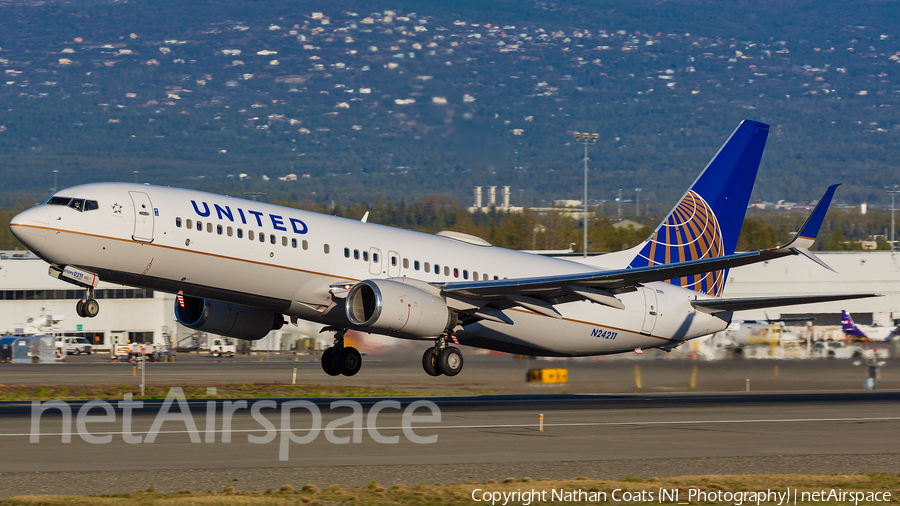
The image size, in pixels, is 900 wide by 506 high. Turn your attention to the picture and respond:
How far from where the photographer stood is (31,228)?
2736cm

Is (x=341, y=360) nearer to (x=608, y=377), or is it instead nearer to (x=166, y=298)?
(x=608, y=377)

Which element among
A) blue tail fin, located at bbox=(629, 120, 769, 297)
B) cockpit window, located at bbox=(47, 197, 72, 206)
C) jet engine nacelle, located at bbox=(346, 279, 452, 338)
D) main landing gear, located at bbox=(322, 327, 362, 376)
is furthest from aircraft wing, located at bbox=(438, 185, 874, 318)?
cockpit window, located at bbox=(47, 197, 72, 206)

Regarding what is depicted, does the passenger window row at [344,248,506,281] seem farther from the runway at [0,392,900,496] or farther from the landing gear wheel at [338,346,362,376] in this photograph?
the runway at [0,392,900,496]

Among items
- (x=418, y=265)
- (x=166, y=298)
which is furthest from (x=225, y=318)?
(x=166, y=298)

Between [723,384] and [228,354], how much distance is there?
166 ft

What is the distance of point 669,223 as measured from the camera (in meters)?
41.8

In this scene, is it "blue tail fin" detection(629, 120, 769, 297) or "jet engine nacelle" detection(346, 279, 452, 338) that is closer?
"jet engine nacelle" detection(346, 279, 452, 338)

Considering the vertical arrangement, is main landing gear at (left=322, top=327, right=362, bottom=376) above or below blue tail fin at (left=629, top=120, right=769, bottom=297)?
below

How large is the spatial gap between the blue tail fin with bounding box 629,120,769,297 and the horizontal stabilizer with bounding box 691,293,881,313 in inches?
75.0

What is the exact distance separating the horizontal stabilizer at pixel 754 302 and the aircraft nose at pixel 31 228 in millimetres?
22950

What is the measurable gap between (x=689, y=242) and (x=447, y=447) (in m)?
20.1

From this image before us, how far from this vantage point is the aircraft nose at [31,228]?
27.3 meters

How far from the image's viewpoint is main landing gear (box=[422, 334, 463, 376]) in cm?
3334

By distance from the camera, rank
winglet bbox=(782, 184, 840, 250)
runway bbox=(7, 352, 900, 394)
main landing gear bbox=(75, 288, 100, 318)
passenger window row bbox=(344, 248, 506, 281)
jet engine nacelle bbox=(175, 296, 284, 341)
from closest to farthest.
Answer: winglet bbox=(782, 184, 840, 250)
main landing gear bbox=(75, 288, 100, 318)
passenger window row bbox=(344, 248, 506, 281)
jet engine nacelle bbox=(175, 296, 284, 341)
runway bbox=(7, 352, 900, 394)
